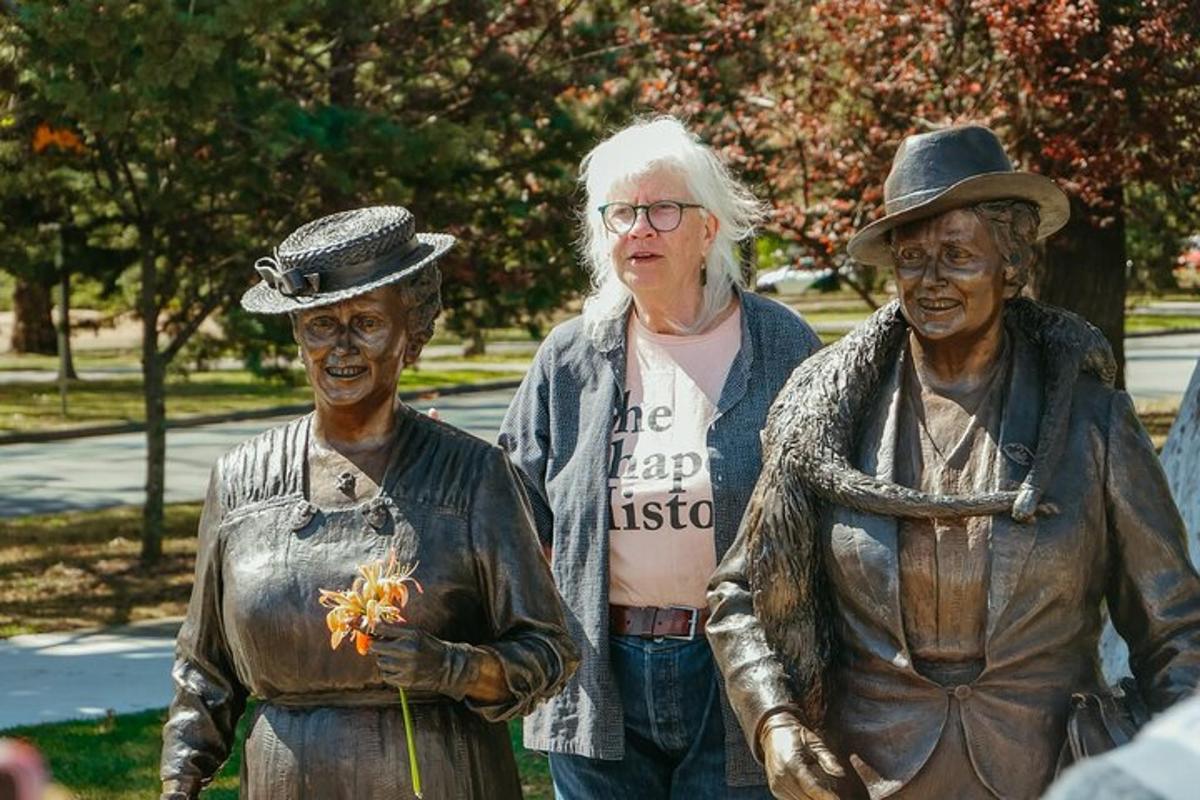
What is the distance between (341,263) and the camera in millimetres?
3305

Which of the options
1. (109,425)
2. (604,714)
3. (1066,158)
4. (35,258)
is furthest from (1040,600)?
(109,425)

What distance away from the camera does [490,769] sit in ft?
11.0

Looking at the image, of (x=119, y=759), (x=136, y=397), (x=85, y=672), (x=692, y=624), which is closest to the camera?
(x=692, y=624)

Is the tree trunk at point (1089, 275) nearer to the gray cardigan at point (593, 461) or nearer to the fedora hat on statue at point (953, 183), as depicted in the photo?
the gray cardigan at point (593, 461)

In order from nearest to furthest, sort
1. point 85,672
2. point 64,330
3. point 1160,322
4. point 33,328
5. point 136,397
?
point 85,672
point 64,330
point 136,397
point 33,328
point 1160,322

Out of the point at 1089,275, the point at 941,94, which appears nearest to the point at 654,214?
the point at 941,94

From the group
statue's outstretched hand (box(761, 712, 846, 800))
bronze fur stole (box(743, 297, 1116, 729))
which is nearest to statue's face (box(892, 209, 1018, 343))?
bronze fur stole (box(743, 297, 1116, 729))

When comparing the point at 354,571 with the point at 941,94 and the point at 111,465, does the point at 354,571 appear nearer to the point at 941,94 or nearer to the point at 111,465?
the point at 941,94

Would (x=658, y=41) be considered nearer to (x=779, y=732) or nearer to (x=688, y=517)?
(x=688, y=517)

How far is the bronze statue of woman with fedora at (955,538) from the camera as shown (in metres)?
3.08

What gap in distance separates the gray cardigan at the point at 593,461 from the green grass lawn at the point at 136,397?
1746 centimetres

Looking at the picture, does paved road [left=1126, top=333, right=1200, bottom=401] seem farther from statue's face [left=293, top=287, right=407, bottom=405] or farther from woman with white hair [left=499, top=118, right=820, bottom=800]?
statue's face [left=293, top=287, right=407, bottom=405]

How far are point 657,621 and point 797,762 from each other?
1071mm

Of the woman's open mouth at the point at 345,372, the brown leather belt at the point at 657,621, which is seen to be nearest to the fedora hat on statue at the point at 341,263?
the woman's open mouth at the point at 345,372
